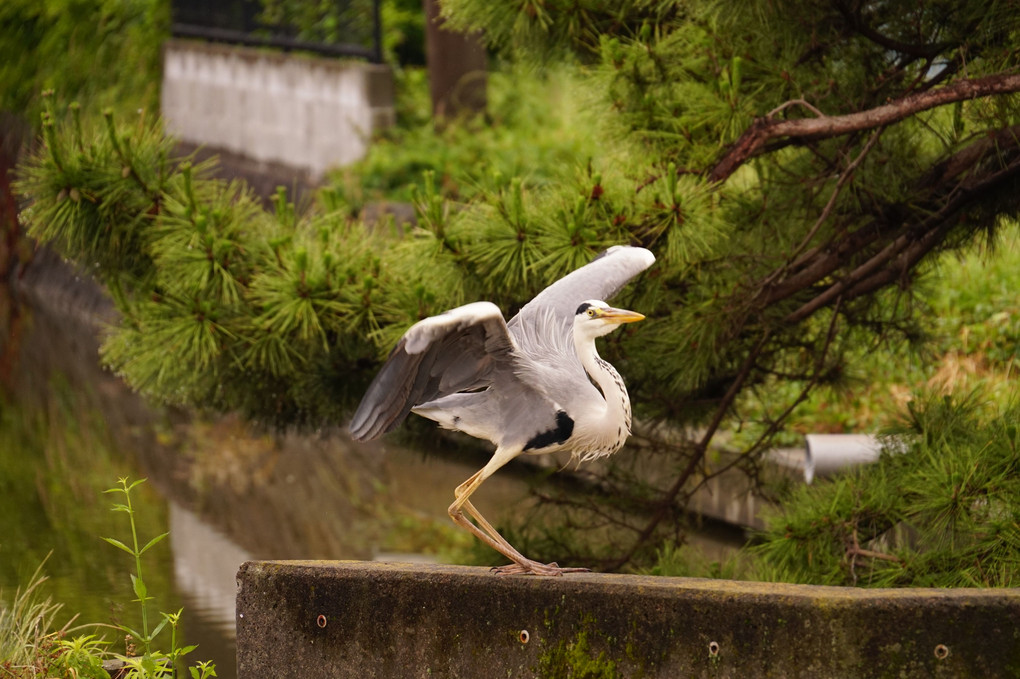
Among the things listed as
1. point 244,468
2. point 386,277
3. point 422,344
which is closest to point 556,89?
point 244,468

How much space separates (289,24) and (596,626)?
11.5 metres

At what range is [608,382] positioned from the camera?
9.48 feet

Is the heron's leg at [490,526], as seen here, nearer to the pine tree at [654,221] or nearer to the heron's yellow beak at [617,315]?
the heron's yellow beak at [617,315]

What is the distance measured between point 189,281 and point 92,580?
243 centimetres

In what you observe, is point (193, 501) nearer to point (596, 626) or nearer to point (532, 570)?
point (532, 570)

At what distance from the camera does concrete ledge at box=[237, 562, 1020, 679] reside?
272 centimetres

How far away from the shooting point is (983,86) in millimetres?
3545

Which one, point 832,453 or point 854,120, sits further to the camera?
point 832,453

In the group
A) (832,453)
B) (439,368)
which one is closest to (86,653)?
(439,368)

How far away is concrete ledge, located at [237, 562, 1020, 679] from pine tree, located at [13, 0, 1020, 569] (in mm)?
1093

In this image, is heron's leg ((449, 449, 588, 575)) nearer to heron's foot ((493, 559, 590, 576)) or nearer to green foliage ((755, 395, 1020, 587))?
heron's foot ((493, 559, 590, 576))

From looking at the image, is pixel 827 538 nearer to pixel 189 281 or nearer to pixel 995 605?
pixel 995 605

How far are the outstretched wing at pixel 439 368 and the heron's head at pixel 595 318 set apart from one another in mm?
170

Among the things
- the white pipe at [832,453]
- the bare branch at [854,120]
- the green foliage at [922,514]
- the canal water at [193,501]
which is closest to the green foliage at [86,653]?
the canal water at [193,501]
